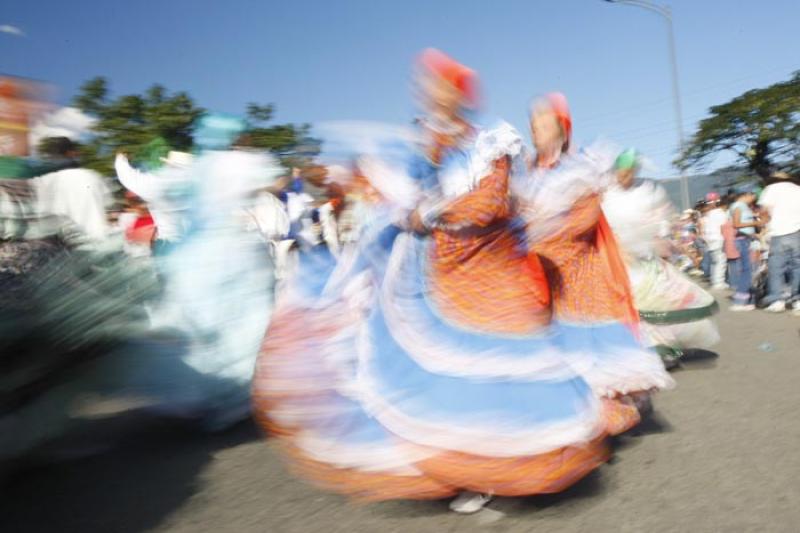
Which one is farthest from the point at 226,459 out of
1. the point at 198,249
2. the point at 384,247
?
the point at 384,247

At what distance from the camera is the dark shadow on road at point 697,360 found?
18.4 ft

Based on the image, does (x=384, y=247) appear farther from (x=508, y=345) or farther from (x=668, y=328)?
(x=668, y=328)

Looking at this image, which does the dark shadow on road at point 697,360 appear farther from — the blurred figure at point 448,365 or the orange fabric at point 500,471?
the orange fabric at point 500,471

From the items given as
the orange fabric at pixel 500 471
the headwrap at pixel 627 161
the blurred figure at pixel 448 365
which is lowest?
the orange fabric at pixel 500 471

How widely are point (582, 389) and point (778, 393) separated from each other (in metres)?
2.46

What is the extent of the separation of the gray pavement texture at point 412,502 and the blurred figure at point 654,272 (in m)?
0.77

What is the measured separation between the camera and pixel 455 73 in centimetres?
279

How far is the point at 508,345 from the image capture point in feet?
8.82

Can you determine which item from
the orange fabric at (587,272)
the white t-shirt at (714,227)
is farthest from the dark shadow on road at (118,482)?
the white t-shirt at (714,227)

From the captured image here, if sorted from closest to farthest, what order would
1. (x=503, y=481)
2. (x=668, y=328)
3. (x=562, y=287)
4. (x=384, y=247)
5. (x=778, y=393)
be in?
(x=503, y=481), (x=384, y=247), (x=562, y=287), (x=778, y=393), (x=668, y=328)

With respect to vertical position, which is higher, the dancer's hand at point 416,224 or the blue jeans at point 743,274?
the dancer's hand at point 416,224

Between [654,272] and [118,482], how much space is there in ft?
11.9

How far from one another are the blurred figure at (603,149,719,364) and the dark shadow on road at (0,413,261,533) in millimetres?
2576

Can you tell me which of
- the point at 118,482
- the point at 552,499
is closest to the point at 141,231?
the point at 118,482
